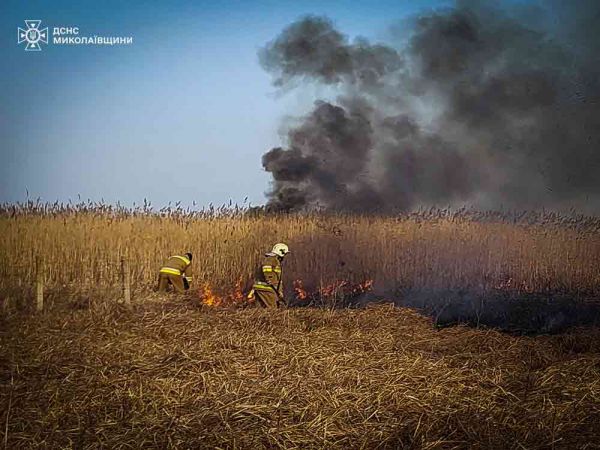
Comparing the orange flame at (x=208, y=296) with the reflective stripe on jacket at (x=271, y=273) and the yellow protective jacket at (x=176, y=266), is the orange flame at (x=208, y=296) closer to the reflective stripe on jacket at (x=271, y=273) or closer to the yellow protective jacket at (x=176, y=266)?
the yellow protective jacket at (x=176, y=266)

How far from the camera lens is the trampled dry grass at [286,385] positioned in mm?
3055

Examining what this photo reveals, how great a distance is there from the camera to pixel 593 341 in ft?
17.2

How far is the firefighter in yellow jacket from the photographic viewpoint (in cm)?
780

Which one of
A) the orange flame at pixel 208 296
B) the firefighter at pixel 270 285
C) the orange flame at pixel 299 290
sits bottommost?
the orange flame at pixel 299 290

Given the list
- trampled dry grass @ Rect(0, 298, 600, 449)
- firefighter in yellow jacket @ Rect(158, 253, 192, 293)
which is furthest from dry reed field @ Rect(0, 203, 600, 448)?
firefighter in yellow jacket @ Rect(158, 253, 192, 293)

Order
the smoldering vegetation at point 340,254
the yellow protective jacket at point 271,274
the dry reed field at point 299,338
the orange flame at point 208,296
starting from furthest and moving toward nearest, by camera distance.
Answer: the smoldering vegetation at point 340,254, the orange flame at point 208,296, the yellow protective jacket at point 271,274, the dry reed field at point 299,338

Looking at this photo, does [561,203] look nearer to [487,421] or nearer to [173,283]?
[173,283]

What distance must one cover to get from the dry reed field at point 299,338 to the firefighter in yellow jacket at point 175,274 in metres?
0.24

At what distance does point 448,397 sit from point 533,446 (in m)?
0.74

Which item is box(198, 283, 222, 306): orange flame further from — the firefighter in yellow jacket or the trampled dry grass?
the trampled dry grass

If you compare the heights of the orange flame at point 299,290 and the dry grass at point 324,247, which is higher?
the dry grass at point 324,247

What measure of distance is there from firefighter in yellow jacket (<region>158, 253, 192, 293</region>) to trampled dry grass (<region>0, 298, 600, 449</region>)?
1.98 metres

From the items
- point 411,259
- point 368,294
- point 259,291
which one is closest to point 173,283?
point 259,291

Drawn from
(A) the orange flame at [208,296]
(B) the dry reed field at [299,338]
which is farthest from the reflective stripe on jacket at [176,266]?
(A) the orange flame at [208,296]
